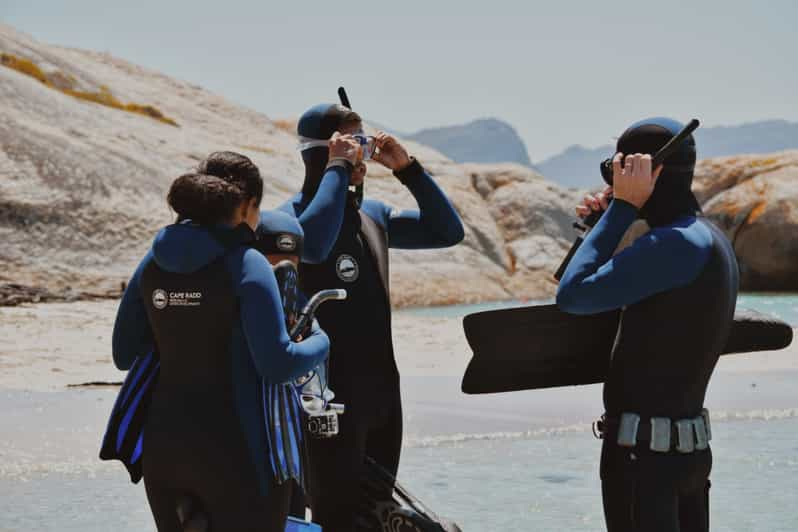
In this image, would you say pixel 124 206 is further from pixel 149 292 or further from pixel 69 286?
pixel 149 292

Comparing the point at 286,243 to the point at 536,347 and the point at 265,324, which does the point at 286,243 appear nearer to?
the point at 265,324

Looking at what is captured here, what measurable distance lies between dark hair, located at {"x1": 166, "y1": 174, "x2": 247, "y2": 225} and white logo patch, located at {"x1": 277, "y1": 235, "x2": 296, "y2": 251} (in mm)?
364

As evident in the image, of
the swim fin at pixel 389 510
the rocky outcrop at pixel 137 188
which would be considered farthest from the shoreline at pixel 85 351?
the swim fin at pixel 389 510

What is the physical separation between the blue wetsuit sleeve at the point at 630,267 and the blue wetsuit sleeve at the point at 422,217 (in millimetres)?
1250

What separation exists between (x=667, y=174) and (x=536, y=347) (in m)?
0.71

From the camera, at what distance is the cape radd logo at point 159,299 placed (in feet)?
10.1

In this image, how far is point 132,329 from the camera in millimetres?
3264

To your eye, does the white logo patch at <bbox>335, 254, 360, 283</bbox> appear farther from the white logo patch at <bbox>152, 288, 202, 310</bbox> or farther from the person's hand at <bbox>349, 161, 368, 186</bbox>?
the white logo patch at <bbox>152, 288, 202, 310</bbox>

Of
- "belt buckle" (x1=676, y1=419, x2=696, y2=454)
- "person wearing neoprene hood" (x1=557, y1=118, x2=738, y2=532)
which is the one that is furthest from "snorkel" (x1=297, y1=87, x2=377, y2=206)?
"belt buckle" (x1=676, y1=419, x2=696, y2=454)

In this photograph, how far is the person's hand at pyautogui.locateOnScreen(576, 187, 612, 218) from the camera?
3.89 metres

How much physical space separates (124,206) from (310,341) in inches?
813

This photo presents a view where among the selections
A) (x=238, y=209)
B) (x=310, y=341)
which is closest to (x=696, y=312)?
(x=310, y=341)

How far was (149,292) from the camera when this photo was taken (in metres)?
3.11

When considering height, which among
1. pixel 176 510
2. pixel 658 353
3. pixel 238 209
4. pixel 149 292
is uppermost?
pixel 238 209
